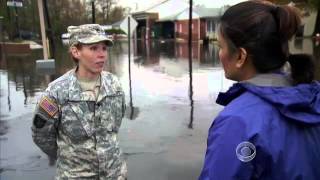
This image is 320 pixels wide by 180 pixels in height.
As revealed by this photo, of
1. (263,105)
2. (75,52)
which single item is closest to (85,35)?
(75,52)

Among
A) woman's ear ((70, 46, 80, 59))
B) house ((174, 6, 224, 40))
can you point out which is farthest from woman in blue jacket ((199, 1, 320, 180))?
house ((174, 6, 224, 40))

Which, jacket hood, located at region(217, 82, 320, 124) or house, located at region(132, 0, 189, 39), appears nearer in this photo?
jacket hood, located at region(217, 82, 320, 124)

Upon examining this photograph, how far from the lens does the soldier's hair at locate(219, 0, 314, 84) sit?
1.61 meters

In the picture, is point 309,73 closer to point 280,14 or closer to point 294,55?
point 294,55

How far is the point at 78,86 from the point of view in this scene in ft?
10.4

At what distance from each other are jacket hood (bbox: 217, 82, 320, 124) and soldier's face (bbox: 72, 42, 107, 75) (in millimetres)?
1708

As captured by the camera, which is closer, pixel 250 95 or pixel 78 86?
pixel 250 95

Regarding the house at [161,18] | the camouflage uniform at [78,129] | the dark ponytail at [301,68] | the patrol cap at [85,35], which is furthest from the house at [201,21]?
the dark ponytail at [301,68]

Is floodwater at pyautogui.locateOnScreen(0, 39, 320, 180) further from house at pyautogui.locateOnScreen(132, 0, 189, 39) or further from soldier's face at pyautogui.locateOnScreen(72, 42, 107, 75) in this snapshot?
house at pyautogui.locateOnScreen(132, 0, 189, 39)

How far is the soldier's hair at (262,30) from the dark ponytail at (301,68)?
2.5 inches

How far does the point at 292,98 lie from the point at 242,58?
22 centimetres

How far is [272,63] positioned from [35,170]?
549 centimetres

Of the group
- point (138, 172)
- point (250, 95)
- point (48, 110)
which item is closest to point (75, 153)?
point (48, 110)

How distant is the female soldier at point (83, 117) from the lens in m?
3.12
